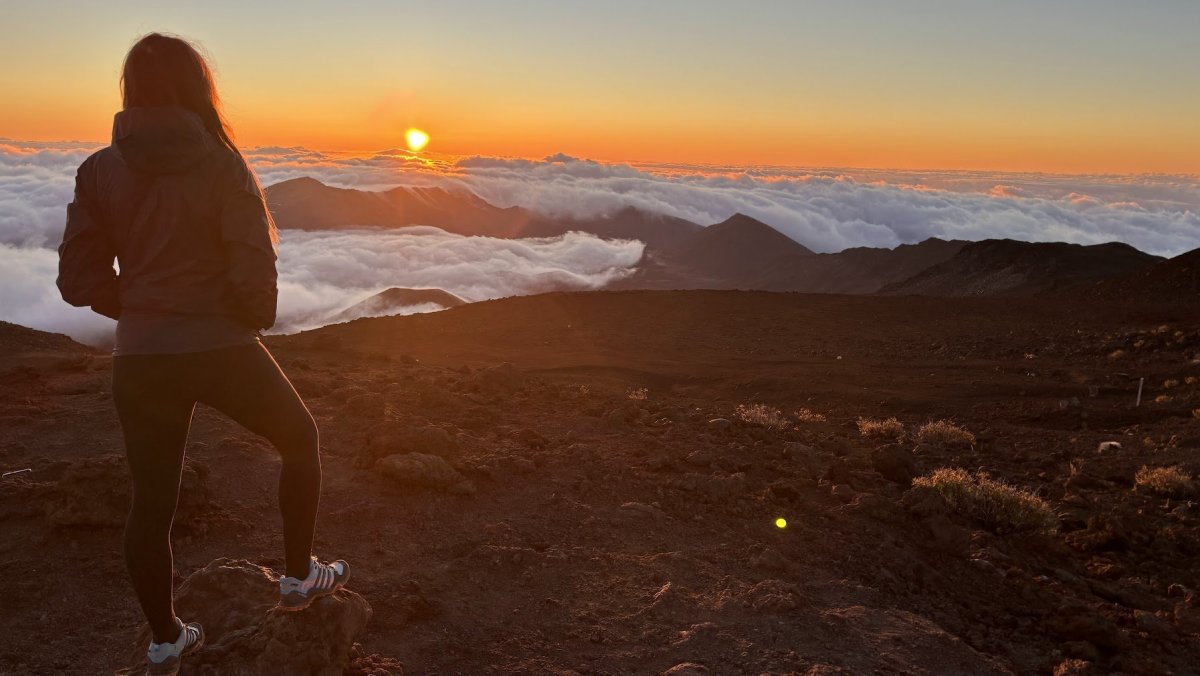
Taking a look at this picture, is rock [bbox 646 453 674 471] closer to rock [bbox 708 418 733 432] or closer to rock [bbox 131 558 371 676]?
rock [bbox 708 418 733 432]

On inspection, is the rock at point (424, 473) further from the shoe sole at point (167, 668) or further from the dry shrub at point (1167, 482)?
the dry shrub at point (1167, 482)

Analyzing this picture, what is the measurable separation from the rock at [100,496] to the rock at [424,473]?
3.47ft

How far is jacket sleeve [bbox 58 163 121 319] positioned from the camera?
2.15 meters

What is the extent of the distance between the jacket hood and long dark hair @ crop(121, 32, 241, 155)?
0.05 m

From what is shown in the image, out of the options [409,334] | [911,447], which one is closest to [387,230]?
[409,334]

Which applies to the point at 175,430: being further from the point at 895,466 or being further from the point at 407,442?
the point at 895,466

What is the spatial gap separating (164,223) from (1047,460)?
332 inches

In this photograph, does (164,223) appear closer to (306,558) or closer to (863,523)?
(306,558)

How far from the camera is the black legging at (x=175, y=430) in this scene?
211 centimetres

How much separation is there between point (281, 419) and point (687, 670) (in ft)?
6.25

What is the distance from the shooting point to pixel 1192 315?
2053cm

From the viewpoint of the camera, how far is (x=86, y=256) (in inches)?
84.7

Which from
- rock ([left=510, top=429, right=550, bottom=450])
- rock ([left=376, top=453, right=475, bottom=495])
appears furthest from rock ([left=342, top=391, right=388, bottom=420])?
rock ([left=376, top=453, right=475, bottom=495])

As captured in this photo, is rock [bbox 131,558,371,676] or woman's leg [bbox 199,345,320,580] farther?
rock [bbox 131,558,371,676]
